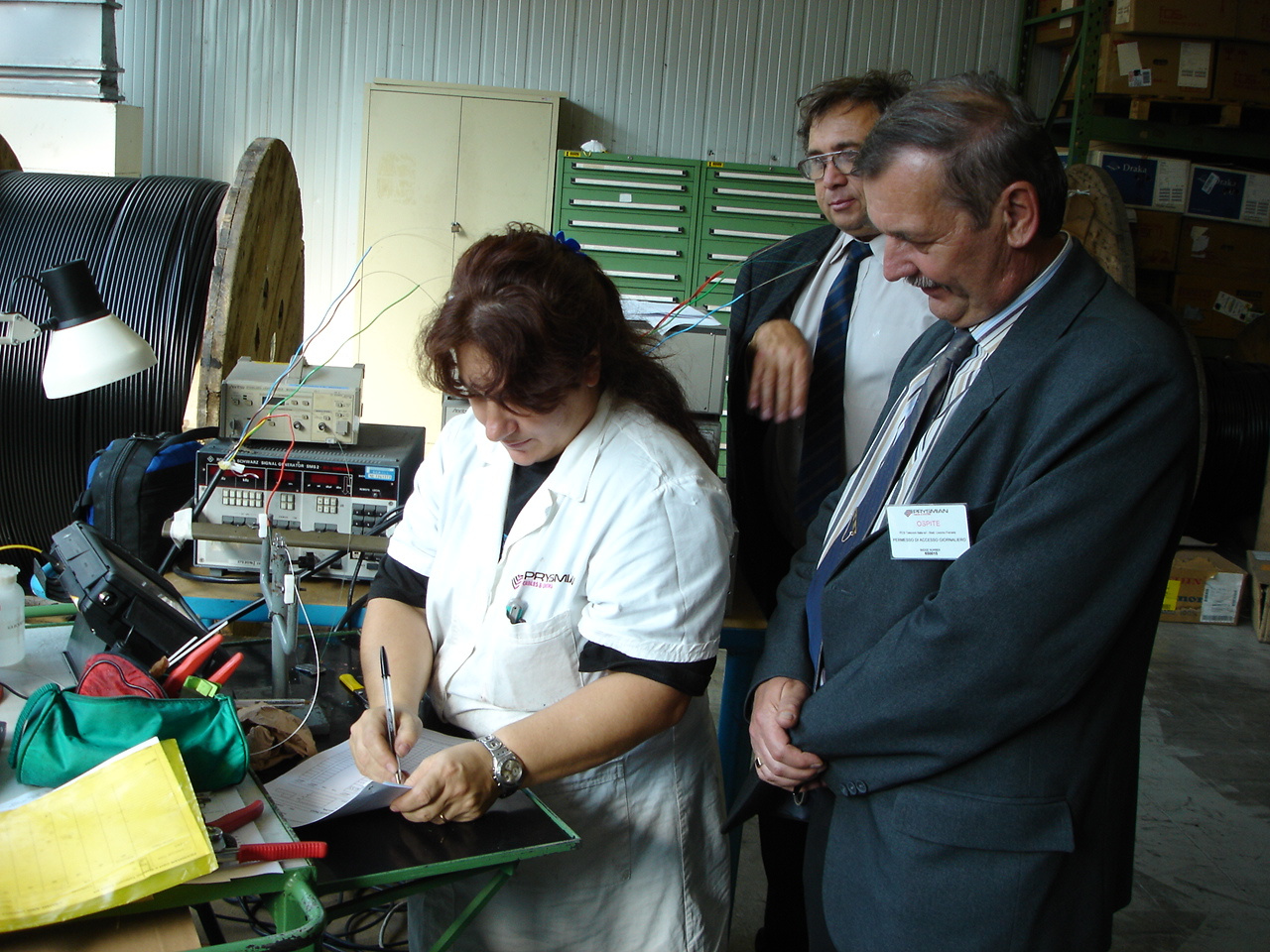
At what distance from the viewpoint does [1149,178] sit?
190 inches

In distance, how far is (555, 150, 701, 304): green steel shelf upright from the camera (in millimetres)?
5703

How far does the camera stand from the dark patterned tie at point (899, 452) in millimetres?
1288

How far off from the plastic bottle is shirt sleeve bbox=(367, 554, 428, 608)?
1.70 feet

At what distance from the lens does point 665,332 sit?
75.1 inches

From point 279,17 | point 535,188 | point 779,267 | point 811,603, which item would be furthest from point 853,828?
point 279,17

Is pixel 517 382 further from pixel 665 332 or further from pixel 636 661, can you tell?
pixel 665 332

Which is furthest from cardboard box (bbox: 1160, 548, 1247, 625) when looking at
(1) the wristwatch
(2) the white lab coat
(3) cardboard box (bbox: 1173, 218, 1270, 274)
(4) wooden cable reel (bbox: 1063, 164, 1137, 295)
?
(1) the wristwatch

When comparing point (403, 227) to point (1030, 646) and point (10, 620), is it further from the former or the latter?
point (1030, 646)

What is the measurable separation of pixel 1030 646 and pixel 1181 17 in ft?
15.4

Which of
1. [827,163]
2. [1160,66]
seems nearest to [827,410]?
[827,163]

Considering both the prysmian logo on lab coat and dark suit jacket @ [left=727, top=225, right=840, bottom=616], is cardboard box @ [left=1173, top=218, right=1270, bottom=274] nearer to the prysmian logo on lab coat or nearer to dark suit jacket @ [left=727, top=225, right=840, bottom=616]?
dark suit jacket @ [left=727, top=225, right=840, bottom=616]

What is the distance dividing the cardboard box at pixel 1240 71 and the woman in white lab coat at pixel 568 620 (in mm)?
4577

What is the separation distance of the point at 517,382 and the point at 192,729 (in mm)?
564

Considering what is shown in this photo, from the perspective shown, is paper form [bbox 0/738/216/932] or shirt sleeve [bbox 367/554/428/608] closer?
paper form [bbox 0/738/216/932]
